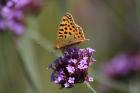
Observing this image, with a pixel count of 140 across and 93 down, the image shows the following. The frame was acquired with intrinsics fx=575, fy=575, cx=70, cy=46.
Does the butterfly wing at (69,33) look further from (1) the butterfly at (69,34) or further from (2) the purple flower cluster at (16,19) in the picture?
(2) the purple flower cluster at (16,19)

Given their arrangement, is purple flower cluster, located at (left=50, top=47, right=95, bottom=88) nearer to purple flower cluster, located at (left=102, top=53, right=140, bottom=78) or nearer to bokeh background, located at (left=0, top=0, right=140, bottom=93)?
bokeh background, located at (left=0, top=0, right=140, bottom=93)

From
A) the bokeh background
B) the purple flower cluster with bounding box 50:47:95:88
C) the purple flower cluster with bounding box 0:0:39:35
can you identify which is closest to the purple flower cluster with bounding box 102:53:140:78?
the bokeh background

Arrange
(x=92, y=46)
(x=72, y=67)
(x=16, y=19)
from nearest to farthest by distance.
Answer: (x=72, y=67), (x=16, y=19), (x=92, y=46)

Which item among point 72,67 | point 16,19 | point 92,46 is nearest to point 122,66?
point 92,46

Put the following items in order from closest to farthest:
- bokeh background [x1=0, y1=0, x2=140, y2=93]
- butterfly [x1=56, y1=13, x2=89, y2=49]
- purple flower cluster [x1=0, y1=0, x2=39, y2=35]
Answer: butterfly [x1=56, y1=13, x2=89, y2=49] → purple flower cluster [x1=0, y1=0, x2=39, y2=35] → bokeh background [x1=0, y1=0, x2=140, y2=93]

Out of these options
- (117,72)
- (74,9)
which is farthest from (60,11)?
(74,9)

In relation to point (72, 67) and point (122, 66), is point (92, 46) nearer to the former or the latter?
point (122, 66)

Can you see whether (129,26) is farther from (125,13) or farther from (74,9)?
(74,9)
